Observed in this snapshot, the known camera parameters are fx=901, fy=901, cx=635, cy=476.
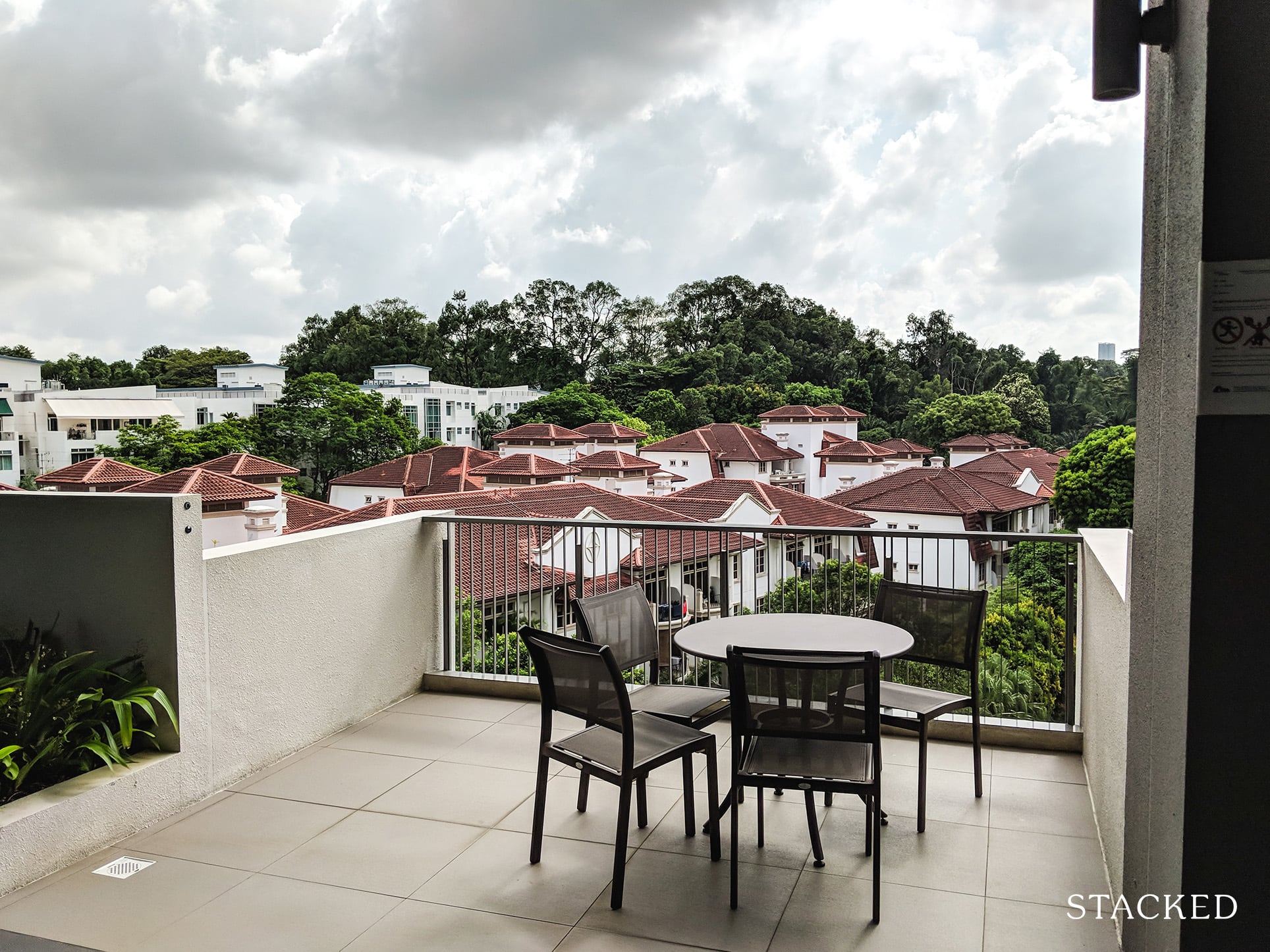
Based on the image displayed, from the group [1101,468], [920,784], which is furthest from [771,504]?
[920,784]

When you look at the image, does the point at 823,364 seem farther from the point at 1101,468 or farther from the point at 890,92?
the point at 1101,468

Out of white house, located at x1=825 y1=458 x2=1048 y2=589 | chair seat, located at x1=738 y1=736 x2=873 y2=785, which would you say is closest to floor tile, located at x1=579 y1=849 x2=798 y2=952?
chair seat, located at x1=738 y1=736 x2=873 y2=785

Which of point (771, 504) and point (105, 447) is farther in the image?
point (105, 447)

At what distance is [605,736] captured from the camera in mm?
3074

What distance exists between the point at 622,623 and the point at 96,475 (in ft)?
117

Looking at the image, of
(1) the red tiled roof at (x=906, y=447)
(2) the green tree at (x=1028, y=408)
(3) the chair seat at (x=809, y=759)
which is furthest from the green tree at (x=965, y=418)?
(3) the chair seat at (x=809, y=759)

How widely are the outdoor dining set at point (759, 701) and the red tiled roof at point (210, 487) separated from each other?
2576 cm

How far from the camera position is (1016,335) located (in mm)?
68562

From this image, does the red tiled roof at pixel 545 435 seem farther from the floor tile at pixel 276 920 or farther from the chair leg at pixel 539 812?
the floor tile at pixel 276 920

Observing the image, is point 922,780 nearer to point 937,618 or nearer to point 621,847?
point 937,618

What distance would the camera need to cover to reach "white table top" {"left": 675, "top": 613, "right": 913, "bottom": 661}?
3.08 metres

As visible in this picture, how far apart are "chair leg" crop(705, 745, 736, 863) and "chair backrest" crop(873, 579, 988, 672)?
101cm

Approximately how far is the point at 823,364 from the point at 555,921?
66467mm

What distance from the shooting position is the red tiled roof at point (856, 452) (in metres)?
49.7
